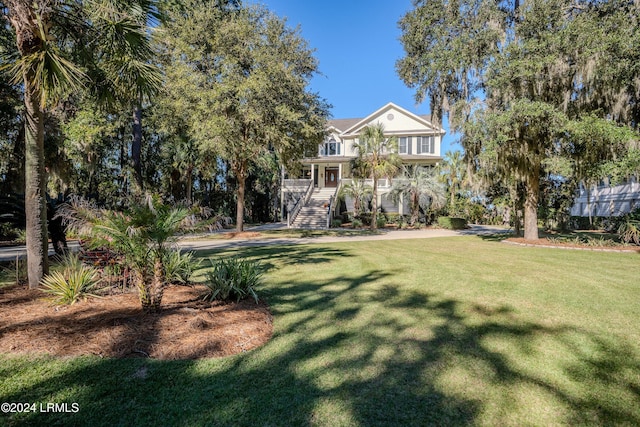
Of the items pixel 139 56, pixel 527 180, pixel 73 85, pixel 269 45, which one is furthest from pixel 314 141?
pixel 73 85

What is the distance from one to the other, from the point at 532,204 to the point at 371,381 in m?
13.5

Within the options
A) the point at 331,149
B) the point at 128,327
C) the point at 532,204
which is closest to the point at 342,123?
the point at 331,149

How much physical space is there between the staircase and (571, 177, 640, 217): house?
53.7 ft

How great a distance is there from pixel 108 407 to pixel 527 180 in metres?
14.8

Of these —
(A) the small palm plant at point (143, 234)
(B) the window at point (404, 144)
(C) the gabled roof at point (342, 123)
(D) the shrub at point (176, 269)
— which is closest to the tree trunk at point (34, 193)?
(A) the small palm plant at point (143, 234)

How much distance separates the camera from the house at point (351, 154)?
26.7 meters

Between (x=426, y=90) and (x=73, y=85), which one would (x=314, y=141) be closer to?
(x=426, y=90)

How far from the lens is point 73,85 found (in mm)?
4230

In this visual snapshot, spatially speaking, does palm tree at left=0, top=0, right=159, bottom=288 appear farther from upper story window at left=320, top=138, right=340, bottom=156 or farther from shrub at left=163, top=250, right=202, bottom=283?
upper story window at left=320, top=138, right=340, bottom=156

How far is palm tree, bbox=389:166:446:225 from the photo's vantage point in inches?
911

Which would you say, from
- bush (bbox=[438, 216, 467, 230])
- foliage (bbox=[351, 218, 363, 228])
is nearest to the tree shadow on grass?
foliage (bbox=[351, 218, 363, 228])

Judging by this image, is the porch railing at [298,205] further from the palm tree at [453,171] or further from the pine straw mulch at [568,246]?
the pine straw mulch at [568,246]

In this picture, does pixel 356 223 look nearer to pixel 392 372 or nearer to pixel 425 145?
pixel 425 145

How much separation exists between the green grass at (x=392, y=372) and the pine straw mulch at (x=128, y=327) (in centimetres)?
20
